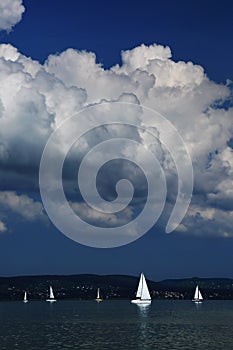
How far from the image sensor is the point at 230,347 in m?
128

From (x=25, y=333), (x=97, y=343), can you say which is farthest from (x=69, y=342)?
(x=25, y=333)

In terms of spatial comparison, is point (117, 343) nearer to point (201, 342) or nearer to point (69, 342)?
point (69, 342)

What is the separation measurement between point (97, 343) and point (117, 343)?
4927 millimetres

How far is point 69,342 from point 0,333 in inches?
1608

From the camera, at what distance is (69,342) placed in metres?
138

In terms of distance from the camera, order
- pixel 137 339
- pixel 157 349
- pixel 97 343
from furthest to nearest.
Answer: pixel 137 339 → pixel 97 343 → pixel 157 349

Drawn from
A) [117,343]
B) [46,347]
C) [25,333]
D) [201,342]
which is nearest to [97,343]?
[117,343]

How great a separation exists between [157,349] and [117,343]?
13.7 m

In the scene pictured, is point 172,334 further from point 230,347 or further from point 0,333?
point 0,333

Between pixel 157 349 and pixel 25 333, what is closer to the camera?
pixel 157 349

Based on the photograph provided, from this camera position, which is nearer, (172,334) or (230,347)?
(230,347)

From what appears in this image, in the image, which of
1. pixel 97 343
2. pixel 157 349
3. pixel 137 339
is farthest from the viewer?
pixel 137 339

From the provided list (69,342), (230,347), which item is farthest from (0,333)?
(230,347)

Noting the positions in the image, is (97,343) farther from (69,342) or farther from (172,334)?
(172,334)
